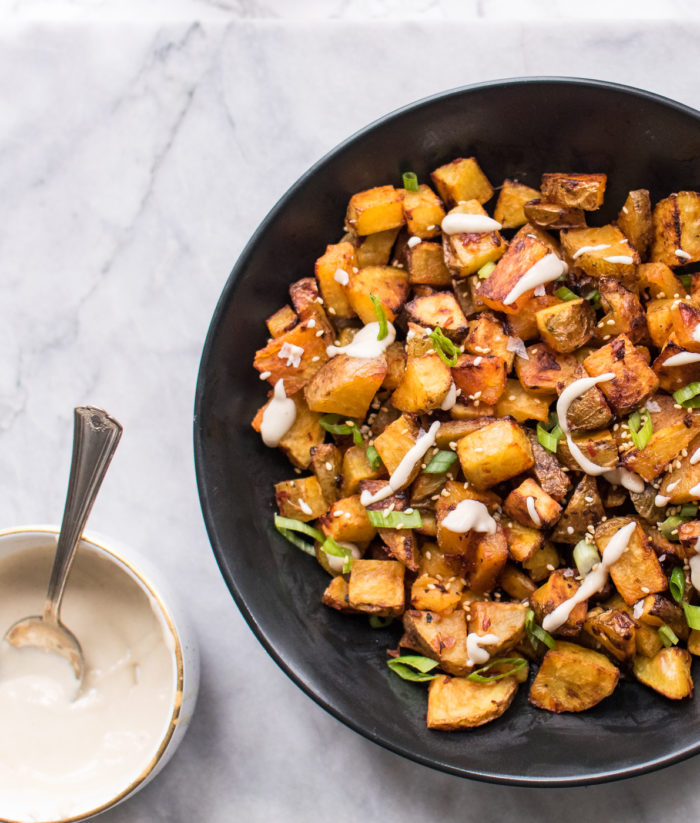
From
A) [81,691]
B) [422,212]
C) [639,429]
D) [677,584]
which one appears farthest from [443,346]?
[81,691]

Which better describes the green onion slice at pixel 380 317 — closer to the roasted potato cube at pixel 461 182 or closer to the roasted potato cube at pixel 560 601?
the roasted potato cube at pixel 461 182

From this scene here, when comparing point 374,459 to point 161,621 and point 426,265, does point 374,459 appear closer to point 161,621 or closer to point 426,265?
point 426,265

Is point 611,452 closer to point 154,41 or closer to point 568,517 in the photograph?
point 568,517

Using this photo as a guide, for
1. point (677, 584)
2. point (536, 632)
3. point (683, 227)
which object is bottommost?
point (536, 632)

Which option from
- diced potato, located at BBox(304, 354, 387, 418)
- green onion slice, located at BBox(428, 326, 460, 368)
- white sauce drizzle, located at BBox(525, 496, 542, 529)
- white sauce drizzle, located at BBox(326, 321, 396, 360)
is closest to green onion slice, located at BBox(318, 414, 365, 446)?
diced potato, located at BBox(304, 354, 387, 418)

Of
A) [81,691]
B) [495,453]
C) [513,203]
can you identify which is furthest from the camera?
[81,691]

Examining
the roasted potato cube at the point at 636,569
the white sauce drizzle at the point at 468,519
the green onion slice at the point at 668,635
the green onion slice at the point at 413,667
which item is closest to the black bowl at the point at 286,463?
the green onion slice at the point at 413,667

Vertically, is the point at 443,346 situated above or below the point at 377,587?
above
